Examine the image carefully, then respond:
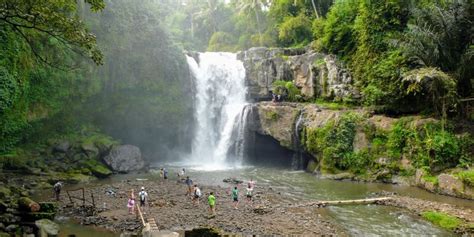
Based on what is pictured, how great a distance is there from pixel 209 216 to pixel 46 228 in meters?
7.05

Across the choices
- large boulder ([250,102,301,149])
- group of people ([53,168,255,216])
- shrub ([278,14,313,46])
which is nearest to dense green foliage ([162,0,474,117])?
shrub ([278,14,313,46])

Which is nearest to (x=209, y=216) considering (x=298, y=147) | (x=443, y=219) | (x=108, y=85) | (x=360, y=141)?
(x=443, y=219)

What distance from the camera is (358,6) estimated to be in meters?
35.2

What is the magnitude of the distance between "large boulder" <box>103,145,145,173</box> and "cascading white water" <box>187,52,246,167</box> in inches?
271

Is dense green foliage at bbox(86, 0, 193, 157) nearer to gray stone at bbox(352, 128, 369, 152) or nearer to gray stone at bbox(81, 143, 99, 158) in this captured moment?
gray stone at bbox(81, 143, 99, 158)

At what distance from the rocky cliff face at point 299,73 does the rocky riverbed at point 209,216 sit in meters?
14.2

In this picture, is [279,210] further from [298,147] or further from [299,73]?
[299,73]

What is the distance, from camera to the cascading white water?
38.5 m

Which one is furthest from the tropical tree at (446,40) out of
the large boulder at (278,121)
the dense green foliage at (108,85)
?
the dense green foliage at (108,85)

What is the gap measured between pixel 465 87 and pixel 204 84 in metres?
24.1

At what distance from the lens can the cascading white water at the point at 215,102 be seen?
38.5 m

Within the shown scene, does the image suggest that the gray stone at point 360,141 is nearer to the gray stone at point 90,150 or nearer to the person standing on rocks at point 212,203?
the person standing on rocks at point 212,203

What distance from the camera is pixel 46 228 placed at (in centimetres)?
1459

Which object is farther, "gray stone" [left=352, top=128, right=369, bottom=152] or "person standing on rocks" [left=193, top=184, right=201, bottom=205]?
"gray stone" [left=352, top=128, right=369, bottom=152]
